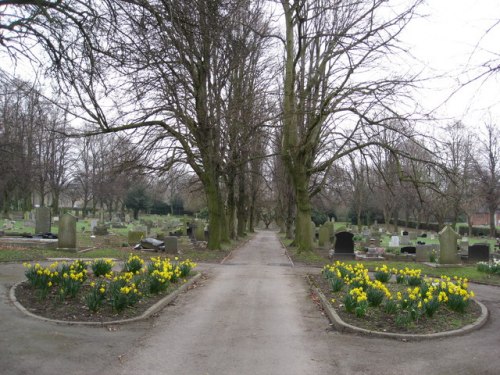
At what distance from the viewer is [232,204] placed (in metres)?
34.9

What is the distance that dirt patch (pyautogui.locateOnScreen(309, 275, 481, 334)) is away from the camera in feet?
26.3

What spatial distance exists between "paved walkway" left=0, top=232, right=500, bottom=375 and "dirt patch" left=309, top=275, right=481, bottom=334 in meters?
0.35

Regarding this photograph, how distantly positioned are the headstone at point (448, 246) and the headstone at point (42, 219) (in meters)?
20.2

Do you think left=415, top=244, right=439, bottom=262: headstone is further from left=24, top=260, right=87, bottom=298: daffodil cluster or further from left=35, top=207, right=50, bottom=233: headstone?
left=35, top=207, right=50, bottom=233: headstone

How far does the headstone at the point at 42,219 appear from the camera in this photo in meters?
27.4

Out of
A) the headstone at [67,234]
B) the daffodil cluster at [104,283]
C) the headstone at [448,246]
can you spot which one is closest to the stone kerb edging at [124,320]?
the daffodil cluster at [104,283]

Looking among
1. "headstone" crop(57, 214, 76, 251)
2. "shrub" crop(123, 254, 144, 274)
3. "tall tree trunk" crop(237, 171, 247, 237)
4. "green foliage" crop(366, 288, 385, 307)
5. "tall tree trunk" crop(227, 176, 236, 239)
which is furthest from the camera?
"tall tree trunk" crop(237, 171, 247, 237)

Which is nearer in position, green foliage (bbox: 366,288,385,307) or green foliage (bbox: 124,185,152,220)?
green foliage (bbox: 366,288,385,307)

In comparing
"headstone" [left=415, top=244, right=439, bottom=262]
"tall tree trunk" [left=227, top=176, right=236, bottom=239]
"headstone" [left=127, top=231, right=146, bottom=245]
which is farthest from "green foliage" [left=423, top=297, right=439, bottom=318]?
"tall tree trunk" [left=227, top=176, right=236, bottom=239]

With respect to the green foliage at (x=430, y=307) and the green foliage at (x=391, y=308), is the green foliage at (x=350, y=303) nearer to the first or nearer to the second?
the green foliage at (x=391, y=308)

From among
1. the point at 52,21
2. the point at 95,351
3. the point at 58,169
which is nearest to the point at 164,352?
the point at 95,351

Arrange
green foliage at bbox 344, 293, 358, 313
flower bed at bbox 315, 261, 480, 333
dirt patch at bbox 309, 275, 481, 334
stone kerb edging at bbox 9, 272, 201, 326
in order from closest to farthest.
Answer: stone kerb edging at bbox 9, 272, 201, 326
dirt patch at bbox 309, 275, 481, 334
flower bed at bbox 315, 261, 480, 333
green foliage at bbox 344, 293, 358, 313

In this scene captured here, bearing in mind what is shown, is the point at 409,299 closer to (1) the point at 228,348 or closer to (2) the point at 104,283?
(1) the point at 228,348

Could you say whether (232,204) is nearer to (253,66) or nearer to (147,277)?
(253,66)
